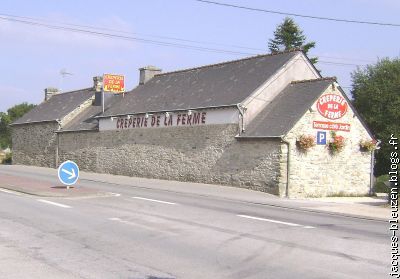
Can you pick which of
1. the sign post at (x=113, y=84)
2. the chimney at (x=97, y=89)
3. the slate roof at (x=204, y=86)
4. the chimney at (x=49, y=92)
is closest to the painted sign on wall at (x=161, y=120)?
the slate roof at (x=204, y=86)

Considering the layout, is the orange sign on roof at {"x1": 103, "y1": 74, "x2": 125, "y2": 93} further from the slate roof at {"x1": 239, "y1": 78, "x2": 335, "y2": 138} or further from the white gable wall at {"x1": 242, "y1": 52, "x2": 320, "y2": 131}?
the slate roof at {"x1": 239, "y1": 78, "x2": 335, "y2": 138}

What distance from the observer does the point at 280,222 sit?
12617mm

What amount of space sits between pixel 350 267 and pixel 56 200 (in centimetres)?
1048

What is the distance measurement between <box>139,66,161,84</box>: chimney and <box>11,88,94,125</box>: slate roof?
7.68 m

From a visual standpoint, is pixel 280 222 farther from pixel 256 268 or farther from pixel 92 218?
pixel 256 268

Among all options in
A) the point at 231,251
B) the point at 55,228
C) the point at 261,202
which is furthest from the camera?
the point at 261,202

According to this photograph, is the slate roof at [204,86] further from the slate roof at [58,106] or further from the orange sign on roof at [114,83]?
the slate roof at [58,106]

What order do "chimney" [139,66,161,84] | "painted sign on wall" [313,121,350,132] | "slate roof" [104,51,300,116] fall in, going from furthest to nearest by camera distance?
"chimney" [139,66,161,84] < "slate roof" [104,51,300,116] < "painted sign on wall" [313,121,350,132]

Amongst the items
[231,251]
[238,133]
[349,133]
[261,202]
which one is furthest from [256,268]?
[349,133]

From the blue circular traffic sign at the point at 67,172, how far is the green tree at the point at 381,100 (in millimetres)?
25155

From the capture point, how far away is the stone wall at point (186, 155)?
22.7 meters

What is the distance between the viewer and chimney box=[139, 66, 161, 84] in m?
35.5

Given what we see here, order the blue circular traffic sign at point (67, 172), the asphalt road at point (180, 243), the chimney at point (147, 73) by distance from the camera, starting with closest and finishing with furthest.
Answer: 1. the asphalt road at point (180, 243)
2. the blue circular traffic sign at point (67, 172)
3. the chimney at point (147, 73)

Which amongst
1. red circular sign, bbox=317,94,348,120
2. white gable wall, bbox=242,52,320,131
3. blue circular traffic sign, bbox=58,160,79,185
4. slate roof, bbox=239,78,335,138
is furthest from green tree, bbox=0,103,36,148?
blue circular traffic sign, bbox=58,160,79,185
